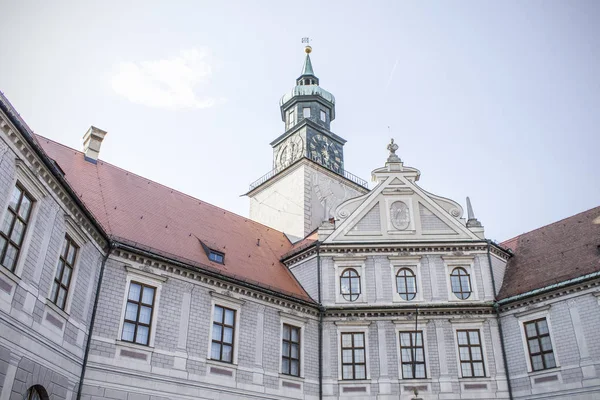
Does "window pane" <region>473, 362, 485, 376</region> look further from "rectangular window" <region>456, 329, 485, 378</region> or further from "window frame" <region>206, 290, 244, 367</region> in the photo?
"window frame" <region>206, 290, 244, 367</region>

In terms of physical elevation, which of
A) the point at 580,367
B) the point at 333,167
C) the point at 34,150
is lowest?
the point at 580,367

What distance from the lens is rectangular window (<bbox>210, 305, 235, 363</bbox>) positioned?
21.2 meters

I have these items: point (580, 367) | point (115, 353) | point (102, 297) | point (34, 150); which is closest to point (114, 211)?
point (102, 297)

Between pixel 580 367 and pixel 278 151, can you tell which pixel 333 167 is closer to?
pixel 278 151

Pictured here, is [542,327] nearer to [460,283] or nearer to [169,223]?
[460,283]

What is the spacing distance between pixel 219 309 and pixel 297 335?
12.4ft

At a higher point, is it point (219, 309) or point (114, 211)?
point (114, 211)

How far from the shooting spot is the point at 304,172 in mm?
36562

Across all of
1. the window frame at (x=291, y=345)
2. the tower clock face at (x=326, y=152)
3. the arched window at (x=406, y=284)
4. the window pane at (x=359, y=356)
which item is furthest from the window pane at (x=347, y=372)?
the tower clock face at (x=326, y=152)

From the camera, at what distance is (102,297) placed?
18.9 m

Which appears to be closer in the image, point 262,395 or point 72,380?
point 72,380

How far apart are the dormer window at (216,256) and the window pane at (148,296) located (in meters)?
3.60

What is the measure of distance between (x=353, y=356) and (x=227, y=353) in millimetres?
5472

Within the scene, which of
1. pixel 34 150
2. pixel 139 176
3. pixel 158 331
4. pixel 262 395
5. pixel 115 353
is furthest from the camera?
pixel 139 176
